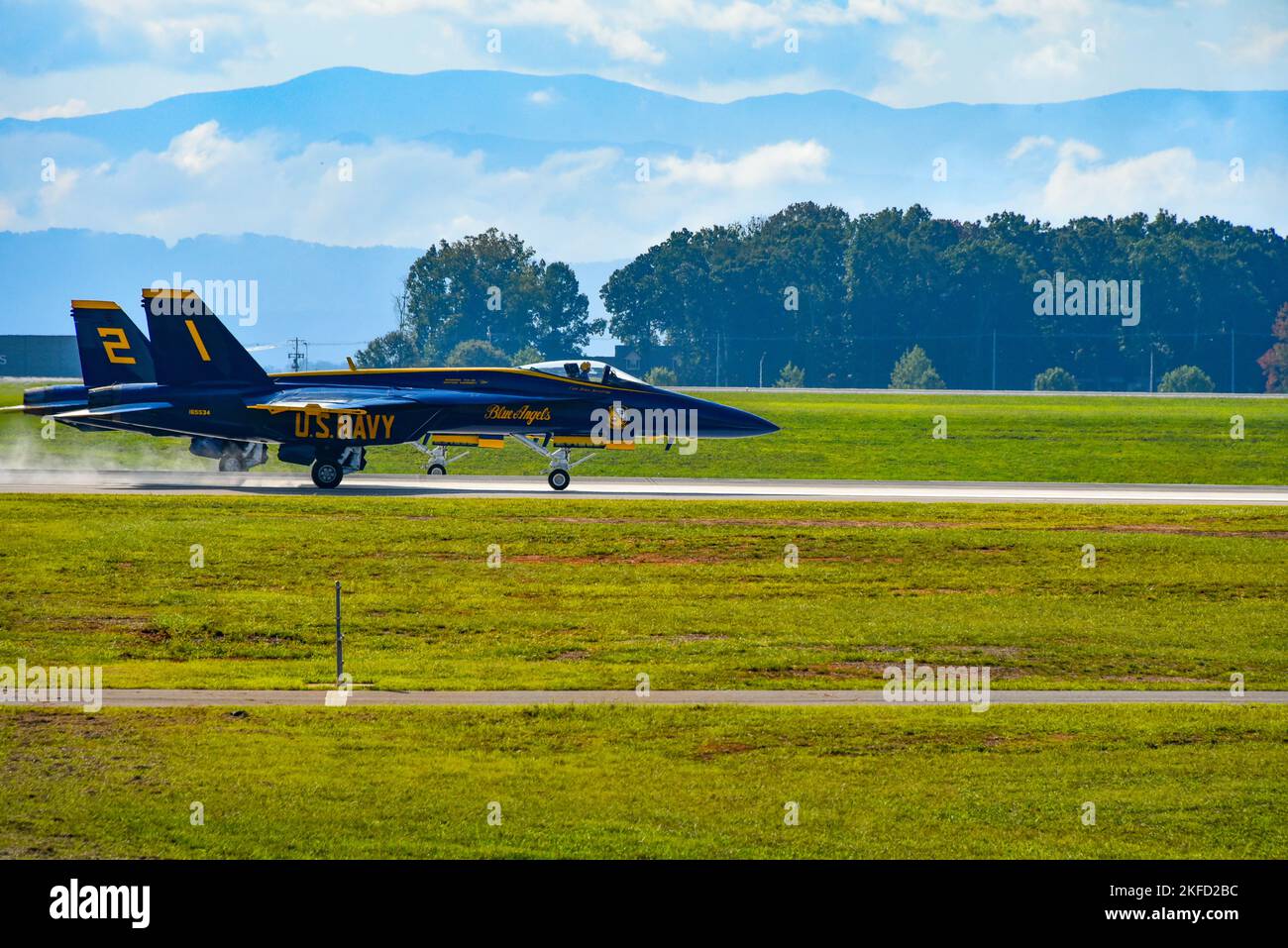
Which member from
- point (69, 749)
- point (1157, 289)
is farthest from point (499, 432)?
point (1157, 289)

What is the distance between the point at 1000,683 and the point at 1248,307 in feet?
474

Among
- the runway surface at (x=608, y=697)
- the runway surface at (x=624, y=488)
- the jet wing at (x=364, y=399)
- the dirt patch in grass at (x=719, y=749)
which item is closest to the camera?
the dirt patch in grass at (x=719, y=749)

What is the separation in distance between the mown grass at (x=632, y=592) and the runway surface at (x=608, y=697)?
0.66 metres

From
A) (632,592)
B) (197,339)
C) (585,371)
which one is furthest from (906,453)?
(632,592)

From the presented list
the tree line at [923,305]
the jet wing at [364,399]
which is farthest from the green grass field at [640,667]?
the tree line at [923,305]

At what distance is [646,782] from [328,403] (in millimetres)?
28246

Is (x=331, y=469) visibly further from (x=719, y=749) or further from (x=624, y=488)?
(x=719, y=749)

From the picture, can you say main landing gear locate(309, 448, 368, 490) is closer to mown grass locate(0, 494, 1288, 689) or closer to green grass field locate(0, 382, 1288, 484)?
mown grass locate(0, 494, 1288, 689)

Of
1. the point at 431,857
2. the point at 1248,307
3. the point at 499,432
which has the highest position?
the point at 1248,307

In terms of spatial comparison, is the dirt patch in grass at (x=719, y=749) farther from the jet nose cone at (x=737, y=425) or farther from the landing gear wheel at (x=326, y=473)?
the landing gear wheel at (x=326, y=473)

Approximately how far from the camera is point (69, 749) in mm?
16266

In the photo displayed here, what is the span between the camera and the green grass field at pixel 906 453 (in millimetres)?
54969

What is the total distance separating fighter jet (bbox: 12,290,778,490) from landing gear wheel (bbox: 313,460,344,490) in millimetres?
28
